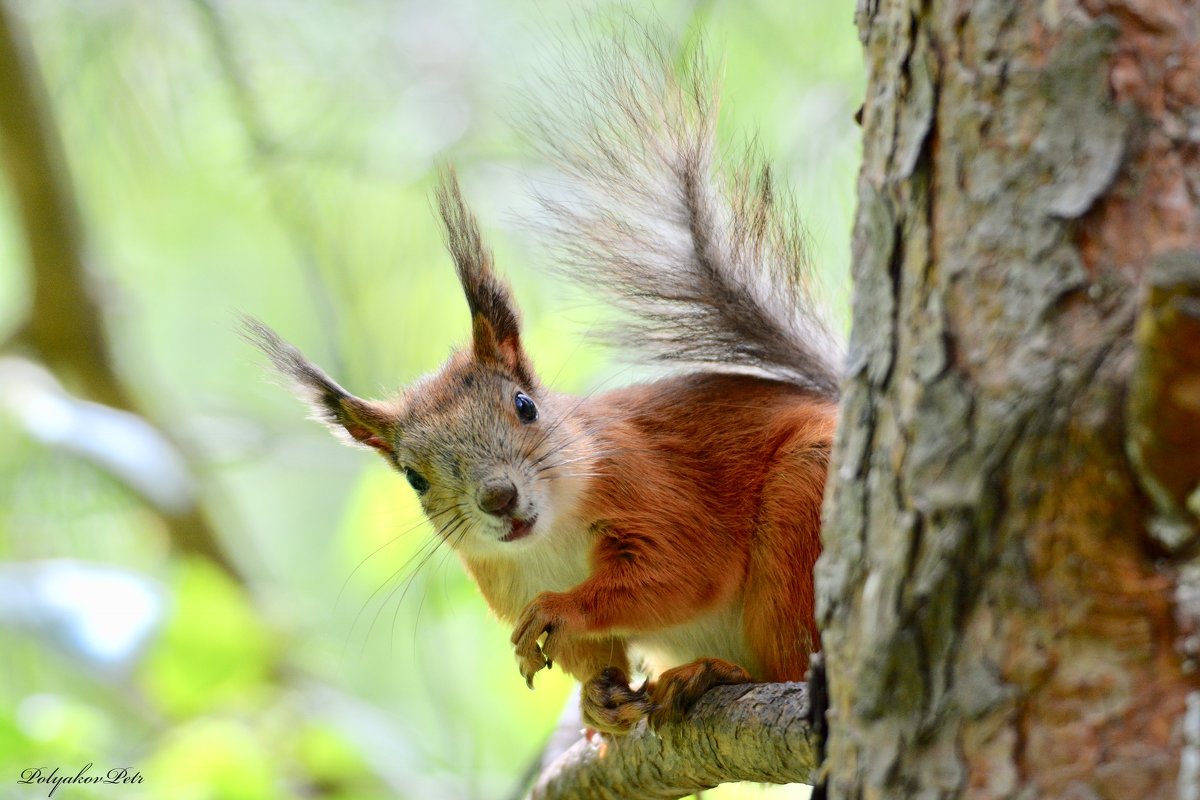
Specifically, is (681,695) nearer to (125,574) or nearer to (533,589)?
(533,589)

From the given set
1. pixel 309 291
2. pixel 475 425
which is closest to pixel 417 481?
pixel 475 425

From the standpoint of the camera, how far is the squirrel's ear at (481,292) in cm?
206

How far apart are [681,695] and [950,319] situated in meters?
0.91

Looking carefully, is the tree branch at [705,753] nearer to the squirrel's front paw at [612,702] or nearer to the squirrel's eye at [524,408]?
the squirrel's front paw at [612,702]

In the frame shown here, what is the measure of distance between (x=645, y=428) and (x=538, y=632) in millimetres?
551

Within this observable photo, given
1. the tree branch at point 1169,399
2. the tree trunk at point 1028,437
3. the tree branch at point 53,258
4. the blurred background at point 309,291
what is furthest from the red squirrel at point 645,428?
the tree branch at point 53,258

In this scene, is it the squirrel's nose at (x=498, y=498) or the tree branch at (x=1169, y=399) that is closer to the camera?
the tree branch at (x=1169, y=399)

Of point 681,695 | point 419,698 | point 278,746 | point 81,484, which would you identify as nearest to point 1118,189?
point 681,695

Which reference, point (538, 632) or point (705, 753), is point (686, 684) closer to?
point (705, 753)

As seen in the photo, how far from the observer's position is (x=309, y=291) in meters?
3.95

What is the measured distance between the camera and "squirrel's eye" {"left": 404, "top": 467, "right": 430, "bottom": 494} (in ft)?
7.18

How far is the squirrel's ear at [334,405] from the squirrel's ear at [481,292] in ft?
0.75

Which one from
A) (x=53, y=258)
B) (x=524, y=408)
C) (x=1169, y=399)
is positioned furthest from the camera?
(x=53, y=258)

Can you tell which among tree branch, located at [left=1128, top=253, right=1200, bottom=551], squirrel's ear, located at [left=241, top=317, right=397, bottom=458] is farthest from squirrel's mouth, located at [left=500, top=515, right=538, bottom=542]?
tree branch, located at [left=1128, top=253, right=1200, bottom=551]
